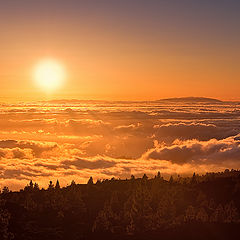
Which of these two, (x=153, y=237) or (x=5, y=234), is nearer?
(x=5, y=234)

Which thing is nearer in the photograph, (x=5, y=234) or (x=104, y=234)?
(x=5, y=234)

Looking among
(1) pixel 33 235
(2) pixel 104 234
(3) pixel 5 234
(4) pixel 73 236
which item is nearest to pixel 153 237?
(2) pixel 104 234

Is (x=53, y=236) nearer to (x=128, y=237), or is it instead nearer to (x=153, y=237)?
(x=128, y=237)

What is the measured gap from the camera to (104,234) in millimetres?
199625

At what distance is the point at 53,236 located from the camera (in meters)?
198

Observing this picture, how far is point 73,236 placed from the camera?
198 metres

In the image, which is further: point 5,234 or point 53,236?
point 53,236

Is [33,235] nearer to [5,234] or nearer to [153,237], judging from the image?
[5,234]

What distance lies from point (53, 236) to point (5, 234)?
2600 cm

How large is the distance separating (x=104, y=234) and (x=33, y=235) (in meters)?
38.9

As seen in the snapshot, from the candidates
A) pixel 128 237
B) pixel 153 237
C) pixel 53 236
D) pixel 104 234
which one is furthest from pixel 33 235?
pixel 153 237

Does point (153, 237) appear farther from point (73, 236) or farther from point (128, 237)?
point (73, 236)

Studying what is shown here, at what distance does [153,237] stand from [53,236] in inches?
2156

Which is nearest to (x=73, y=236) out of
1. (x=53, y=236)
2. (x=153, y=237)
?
(x=53, y=236)
